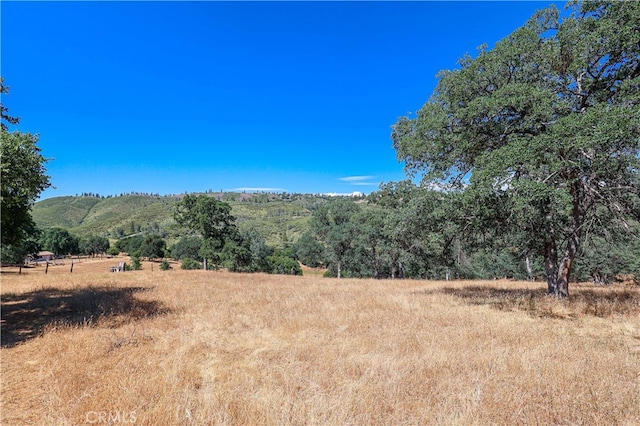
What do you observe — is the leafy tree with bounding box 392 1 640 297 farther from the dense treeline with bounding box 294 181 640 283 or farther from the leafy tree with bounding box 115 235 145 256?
the leafy tree with bounding box 115 235 145 256

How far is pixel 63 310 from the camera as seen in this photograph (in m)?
10.3

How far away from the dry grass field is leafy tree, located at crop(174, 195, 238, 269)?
977 inches

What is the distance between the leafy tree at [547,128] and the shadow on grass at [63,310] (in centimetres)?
1262

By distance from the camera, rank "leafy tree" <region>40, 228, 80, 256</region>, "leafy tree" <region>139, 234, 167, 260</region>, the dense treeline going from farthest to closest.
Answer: "leafy tree" <region>139, 234, 167, 260</region>
"leafy tree" <region>40, 228, 80, 256</region>
the dense treeline

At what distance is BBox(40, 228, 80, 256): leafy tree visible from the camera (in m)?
83.1

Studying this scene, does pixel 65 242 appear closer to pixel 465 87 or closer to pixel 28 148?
pixel 28 148

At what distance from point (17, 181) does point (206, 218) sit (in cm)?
2769

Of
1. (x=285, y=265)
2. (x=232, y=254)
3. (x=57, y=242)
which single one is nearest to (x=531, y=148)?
(x=232, y=254)

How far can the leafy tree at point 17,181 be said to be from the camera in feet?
23.9

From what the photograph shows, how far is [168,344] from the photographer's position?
22.9 ft

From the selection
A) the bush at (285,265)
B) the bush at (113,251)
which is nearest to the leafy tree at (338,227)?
the bush at (285,265)

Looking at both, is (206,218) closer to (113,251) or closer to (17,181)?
(17,181)

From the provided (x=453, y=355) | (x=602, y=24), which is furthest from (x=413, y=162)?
(x=453, y=355)

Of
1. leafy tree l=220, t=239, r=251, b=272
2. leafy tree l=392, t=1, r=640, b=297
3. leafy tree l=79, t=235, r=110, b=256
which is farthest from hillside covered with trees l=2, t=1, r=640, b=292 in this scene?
leafy tree l=79, t=235, r=110, b=256
